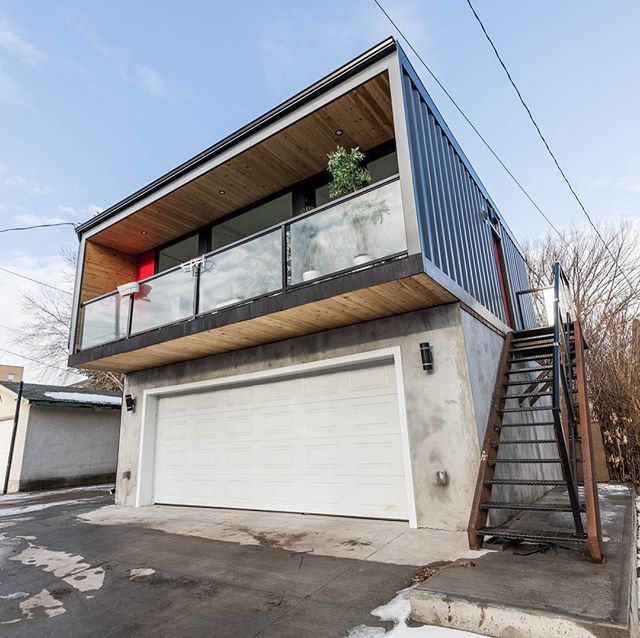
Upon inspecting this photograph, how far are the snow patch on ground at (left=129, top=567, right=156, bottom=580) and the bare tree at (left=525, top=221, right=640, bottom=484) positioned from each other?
309 inches

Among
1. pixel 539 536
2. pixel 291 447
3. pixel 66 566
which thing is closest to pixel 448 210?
pixel 539 536

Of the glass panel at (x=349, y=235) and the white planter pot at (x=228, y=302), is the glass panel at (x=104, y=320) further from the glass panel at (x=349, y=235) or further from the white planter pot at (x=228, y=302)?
the glass panel at (x=349, y=235)

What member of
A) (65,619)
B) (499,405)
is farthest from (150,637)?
(499,405)

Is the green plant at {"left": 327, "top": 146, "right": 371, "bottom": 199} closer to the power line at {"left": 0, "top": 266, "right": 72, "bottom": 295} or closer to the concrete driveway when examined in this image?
the concrete driveway

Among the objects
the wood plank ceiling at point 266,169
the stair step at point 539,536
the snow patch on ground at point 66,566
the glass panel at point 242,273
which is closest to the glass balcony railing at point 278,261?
the glass panel at point 242,273

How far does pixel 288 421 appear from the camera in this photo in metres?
5.91

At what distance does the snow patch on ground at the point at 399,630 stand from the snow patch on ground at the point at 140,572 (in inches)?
83.3

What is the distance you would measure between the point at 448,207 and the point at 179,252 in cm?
610

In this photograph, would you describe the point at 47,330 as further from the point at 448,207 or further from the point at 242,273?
the point at 448,207

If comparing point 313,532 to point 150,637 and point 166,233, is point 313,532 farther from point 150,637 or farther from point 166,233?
point 166,233

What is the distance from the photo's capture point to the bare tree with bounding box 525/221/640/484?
23.2ft

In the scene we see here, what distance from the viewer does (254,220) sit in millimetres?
7762

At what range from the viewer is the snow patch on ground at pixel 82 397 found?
11883mm

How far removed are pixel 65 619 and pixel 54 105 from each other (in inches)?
451
